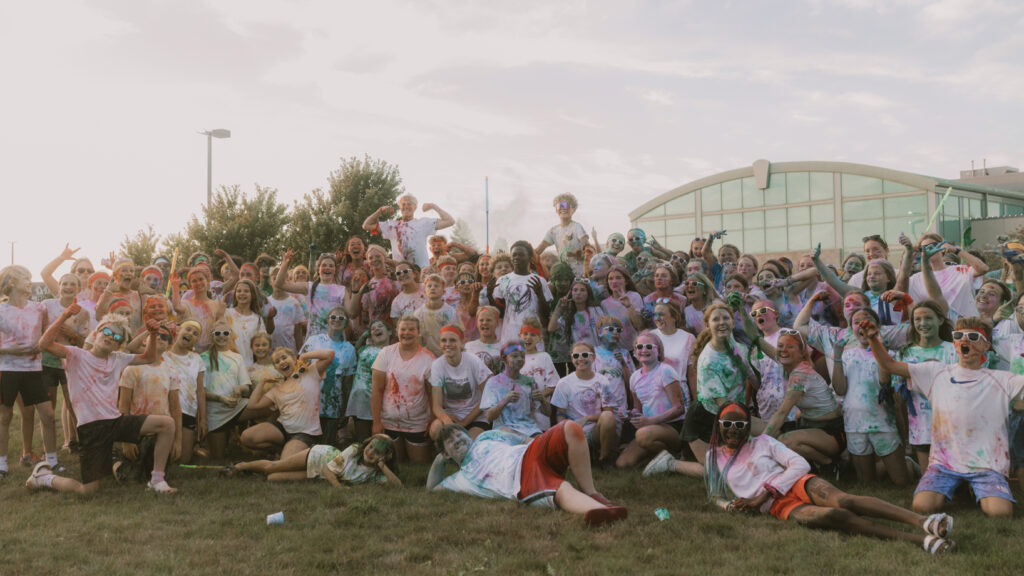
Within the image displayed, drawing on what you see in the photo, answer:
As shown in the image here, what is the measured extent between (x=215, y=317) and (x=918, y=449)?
779 centimetres

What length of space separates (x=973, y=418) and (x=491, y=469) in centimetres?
403

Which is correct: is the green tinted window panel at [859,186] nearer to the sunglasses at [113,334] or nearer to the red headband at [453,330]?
the red headband at [453,330]

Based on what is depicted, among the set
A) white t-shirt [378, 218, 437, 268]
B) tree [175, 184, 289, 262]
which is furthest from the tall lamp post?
white t-shirt [378, 218, 437, 268]

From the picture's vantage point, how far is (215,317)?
31.2ft

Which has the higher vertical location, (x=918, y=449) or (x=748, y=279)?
(x=748, y=279)

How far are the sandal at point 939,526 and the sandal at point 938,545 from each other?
36 mm

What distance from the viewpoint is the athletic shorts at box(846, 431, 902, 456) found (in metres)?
7.25

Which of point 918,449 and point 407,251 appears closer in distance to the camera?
point 918,449

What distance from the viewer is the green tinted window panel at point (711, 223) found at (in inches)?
1812

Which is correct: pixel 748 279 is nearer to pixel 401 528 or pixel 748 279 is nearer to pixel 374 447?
pixel 374 447

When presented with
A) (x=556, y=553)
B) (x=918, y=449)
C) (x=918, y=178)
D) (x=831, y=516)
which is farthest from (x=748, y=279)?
(x=918, y=178)

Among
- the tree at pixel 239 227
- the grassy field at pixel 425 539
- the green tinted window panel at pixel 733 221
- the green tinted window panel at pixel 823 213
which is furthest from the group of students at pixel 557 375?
the green tinted window panel at pixel 733 221

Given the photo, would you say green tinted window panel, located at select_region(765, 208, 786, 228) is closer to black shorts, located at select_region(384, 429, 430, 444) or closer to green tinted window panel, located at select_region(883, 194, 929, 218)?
green tinted window panel, located at select_region(883, 194, 929, 218)

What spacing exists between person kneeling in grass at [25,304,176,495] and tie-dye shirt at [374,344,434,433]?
7.24ft
